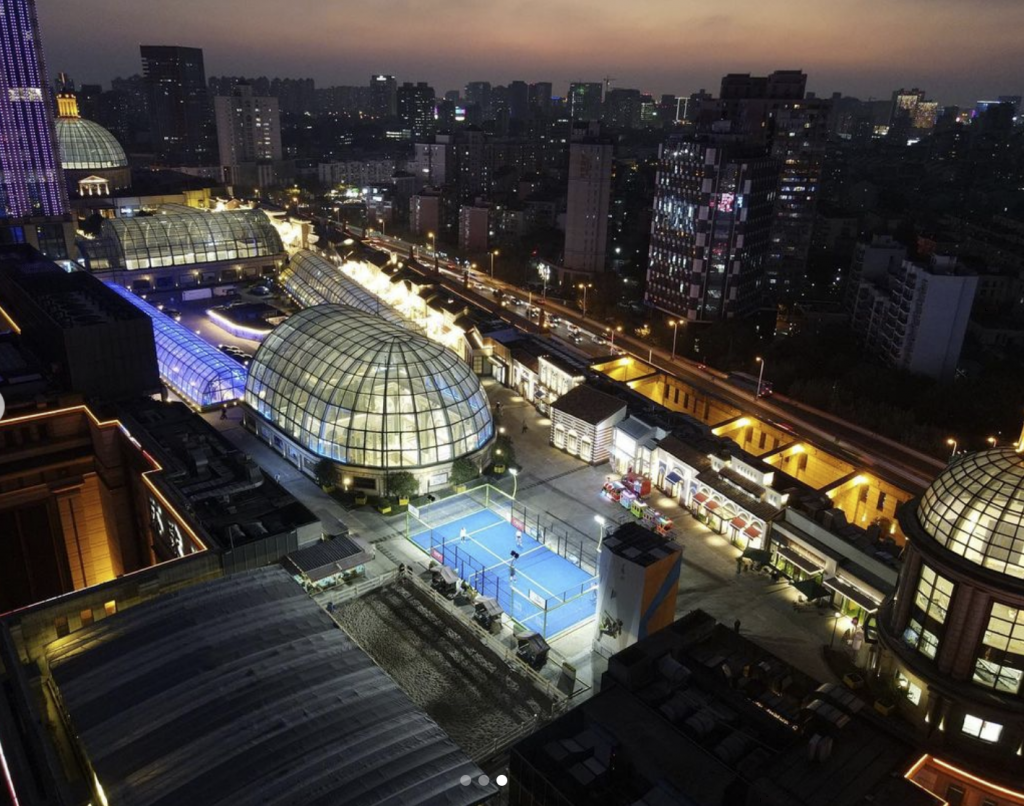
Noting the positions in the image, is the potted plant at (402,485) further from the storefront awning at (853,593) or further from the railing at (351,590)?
the storefront awning at (853,593)

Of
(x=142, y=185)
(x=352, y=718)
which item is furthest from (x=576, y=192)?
(x=352, y=718)

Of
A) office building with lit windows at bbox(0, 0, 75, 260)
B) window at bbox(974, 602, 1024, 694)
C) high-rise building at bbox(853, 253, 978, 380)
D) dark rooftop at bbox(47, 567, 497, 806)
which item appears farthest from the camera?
office building with lit windows at bbox(0, 0, 75, 260)

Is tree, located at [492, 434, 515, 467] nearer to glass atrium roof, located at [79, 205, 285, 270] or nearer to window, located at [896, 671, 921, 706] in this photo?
window, located at [896, 671, 921, 706]

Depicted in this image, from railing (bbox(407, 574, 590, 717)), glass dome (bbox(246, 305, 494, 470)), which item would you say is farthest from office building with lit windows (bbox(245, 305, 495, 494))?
railing (bbox(407, 574, 590, 717))

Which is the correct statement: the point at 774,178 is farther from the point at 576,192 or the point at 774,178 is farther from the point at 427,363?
the point at 427,363

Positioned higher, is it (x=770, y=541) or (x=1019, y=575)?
(x=1019, y=575)

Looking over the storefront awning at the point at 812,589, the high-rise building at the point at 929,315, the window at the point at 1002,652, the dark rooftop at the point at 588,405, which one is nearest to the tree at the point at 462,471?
Result: the dark rooftop at the point at 588,405
